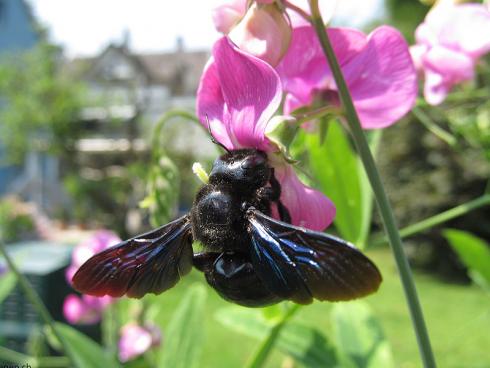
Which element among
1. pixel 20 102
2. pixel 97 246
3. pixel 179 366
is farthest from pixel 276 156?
pixel 20 102

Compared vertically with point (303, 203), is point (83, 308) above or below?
below

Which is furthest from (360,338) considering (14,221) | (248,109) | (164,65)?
(164,65)

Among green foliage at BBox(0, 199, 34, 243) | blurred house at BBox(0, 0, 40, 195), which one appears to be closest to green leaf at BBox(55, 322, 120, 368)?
green foliage at BBox(0, 199, 34, 243)

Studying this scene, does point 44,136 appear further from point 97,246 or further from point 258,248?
point 258,248

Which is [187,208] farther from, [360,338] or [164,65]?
[164,65]

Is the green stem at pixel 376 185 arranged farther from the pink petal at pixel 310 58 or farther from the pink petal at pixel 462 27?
the pink petal at pixel 462 27

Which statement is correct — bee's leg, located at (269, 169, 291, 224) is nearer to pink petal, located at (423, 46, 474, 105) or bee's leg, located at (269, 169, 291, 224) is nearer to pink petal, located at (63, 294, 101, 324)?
pink petal, located at (423, 46, 474, 105)
